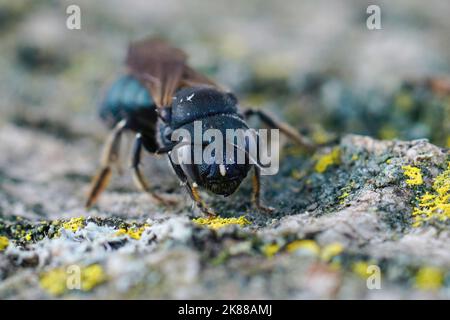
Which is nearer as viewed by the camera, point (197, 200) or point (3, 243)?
point (3, 243)

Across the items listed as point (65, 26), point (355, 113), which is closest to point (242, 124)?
point (355, 113)

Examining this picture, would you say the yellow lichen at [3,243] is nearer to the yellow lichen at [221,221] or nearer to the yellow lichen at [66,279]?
the yellow lichen at [66,279]

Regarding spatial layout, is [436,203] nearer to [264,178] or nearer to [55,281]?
[264,178]

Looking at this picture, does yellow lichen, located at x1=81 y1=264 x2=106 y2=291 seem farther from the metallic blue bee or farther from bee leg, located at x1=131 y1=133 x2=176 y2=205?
bee leg, located at x1=131 y1=133 x2=176 y2=205

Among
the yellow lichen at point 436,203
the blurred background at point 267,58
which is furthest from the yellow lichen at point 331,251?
the blurred background at point 267,58

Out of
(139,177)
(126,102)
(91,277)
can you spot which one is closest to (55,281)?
(91,277)

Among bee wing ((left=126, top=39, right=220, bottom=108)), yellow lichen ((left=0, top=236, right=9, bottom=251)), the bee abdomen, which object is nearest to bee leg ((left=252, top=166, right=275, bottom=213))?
bee wing ((left=126, top=39, right=220, bottom=108))
